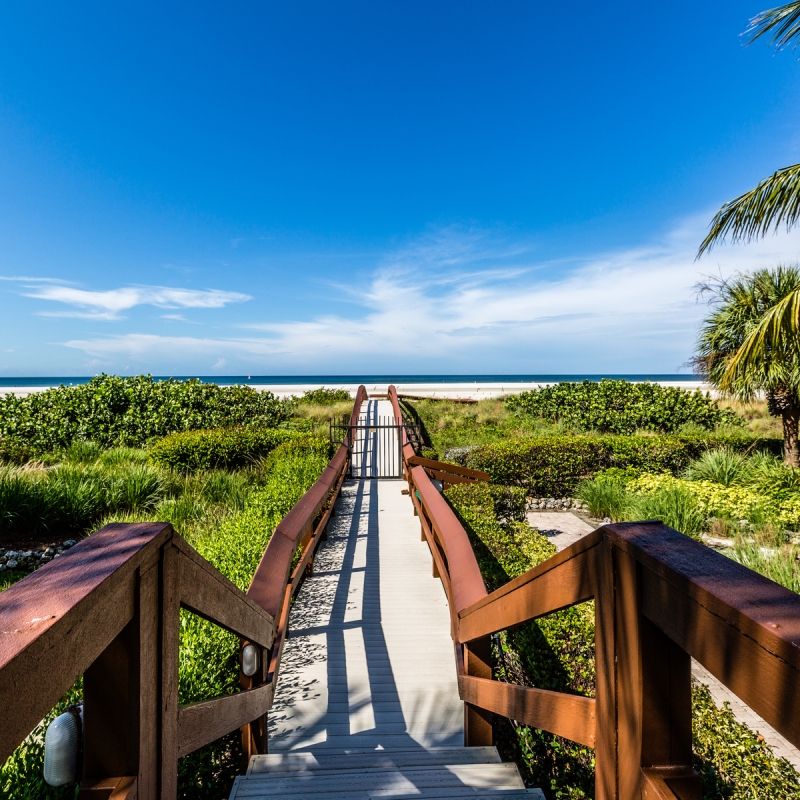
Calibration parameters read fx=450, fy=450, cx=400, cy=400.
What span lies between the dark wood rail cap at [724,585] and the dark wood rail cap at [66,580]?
1.11 metres

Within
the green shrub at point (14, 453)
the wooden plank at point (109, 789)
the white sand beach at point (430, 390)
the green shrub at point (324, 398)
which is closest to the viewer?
the wooden plank at point (109, 789)

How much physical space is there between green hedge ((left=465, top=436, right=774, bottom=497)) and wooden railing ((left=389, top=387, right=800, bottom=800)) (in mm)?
8332

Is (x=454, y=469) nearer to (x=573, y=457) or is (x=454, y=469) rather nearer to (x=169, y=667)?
(x=573, y=457)

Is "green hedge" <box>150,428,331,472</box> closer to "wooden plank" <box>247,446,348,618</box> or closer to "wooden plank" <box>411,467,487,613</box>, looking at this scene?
"wooden plank" <box>247,446,348,618</box>

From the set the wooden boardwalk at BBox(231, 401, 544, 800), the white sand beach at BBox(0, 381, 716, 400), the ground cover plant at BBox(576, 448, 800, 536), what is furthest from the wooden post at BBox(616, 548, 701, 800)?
the white sand beach at BBox(0, 381, 716, 400)

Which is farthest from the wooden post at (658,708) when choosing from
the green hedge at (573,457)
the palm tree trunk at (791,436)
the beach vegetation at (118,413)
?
the beach vegetation at (118,413)

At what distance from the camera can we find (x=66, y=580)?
87cm

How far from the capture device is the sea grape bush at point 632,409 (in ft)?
49.5

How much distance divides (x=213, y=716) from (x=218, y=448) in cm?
950

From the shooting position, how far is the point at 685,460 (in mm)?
11031

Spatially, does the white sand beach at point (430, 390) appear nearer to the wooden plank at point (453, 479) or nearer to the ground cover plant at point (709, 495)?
the ground cover plant at point (709, 495)

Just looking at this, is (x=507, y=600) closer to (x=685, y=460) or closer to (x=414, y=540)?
(x=414, y=540)

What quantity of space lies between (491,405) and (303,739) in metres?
20.8

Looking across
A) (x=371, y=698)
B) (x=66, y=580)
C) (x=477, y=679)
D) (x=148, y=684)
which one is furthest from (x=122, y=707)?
(x=371, y=698)
